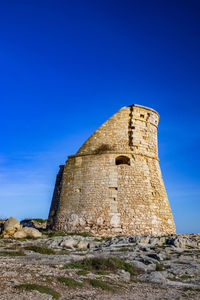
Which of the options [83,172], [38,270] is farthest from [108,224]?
[38,270]

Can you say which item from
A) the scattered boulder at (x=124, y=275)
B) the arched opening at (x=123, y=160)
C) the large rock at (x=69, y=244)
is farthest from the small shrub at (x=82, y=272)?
the arched opening at (x=123, y=160)

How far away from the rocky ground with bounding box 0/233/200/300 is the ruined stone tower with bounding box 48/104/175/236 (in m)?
4.71

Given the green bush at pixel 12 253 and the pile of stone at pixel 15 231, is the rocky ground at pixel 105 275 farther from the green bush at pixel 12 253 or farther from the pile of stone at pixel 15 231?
the pile of stone at pixel 15 231

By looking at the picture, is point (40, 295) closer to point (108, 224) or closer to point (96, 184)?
point (108, 224)

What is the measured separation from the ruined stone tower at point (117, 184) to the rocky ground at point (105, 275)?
4.71 m

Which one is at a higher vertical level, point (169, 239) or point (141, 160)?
point (141, 160)

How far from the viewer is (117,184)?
17562 millimetres

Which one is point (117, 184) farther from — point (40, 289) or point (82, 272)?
point (40, 289)

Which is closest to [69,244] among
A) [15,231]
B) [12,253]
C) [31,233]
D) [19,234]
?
[12,253]

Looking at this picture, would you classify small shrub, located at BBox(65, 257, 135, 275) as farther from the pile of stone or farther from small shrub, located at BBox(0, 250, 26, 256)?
the pile of stone

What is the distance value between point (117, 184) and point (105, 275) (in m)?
10.1

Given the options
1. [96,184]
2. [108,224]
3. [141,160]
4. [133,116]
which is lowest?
[108,224]

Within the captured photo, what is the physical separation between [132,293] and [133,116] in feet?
47.9

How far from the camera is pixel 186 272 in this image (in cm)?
850
